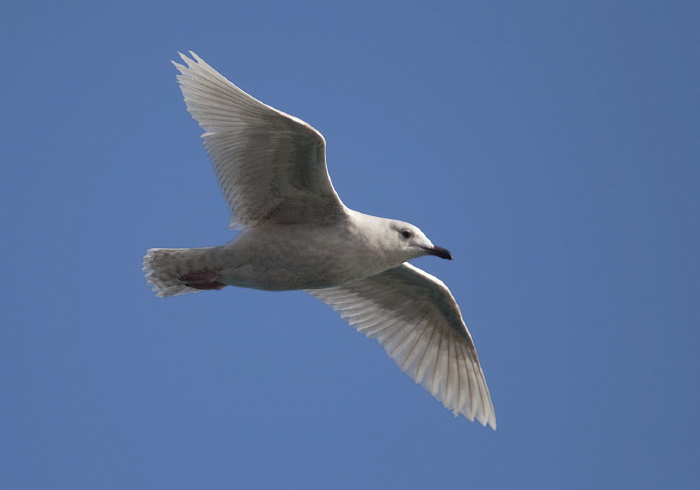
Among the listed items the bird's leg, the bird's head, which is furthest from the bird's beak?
the bird's leg

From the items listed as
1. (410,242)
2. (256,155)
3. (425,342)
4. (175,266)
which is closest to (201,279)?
(175,266)

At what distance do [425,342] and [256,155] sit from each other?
384cm

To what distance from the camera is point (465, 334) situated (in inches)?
523

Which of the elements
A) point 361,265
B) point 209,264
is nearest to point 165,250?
point 209,264

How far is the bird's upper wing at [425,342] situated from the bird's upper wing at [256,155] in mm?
2338

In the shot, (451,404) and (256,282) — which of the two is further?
(451,404)

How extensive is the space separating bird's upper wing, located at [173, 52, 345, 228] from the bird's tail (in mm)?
533

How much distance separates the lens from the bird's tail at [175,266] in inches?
440

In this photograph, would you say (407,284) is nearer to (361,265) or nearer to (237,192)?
(361,265)

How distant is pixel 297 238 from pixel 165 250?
1611 millimetres

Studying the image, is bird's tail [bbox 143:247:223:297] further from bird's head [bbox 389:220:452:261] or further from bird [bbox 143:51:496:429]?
bird's head [bbox 389:220:452:261]

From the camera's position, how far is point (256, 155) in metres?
10.8

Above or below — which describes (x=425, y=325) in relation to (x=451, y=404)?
above

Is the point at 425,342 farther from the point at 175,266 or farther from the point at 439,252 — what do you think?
the point at 175,266
